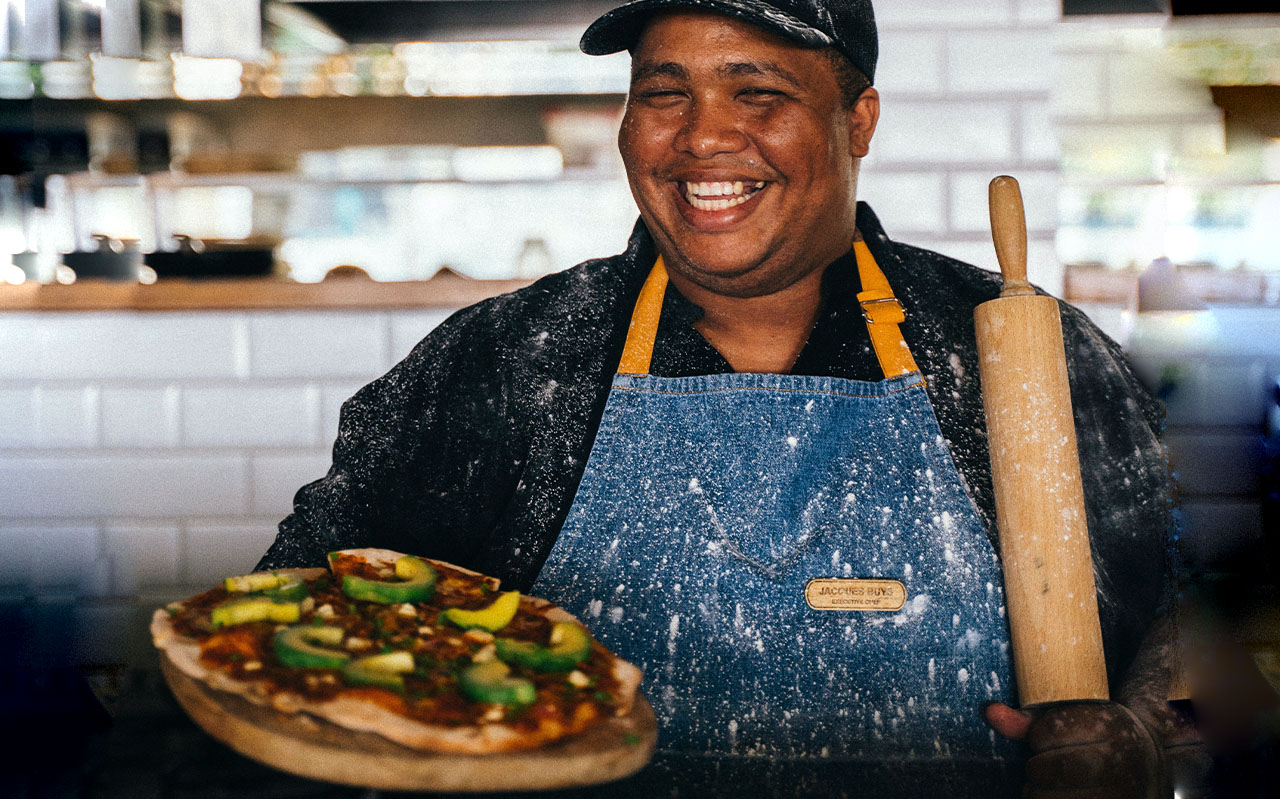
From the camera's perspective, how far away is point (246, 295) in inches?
68.7

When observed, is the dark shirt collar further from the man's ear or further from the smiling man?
the man's ear

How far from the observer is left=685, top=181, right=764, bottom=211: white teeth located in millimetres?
1188

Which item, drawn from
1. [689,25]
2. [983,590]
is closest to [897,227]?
[689,25]

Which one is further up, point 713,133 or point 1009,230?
point 713,133

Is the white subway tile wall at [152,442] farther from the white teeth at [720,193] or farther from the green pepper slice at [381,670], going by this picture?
the green pepper slice at [381,670]

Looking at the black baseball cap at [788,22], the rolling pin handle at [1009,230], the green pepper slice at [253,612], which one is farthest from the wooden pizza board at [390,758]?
the black baseball cap at [788,22]

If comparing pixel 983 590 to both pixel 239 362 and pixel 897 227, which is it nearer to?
pixel 897 227

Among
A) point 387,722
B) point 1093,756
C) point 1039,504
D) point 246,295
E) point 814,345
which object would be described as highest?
point 246,295

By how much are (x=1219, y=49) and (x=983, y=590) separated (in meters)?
1.77

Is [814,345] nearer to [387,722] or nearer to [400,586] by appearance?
[400,586]

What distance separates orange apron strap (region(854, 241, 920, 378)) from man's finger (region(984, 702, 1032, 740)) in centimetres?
41

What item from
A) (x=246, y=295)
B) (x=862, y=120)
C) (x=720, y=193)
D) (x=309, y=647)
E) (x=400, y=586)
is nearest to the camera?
(x=309, y=647)

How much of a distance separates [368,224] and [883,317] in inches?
53.2

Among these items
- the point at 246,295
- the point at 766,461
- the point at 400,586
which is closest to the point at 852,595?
the point at 766,461
